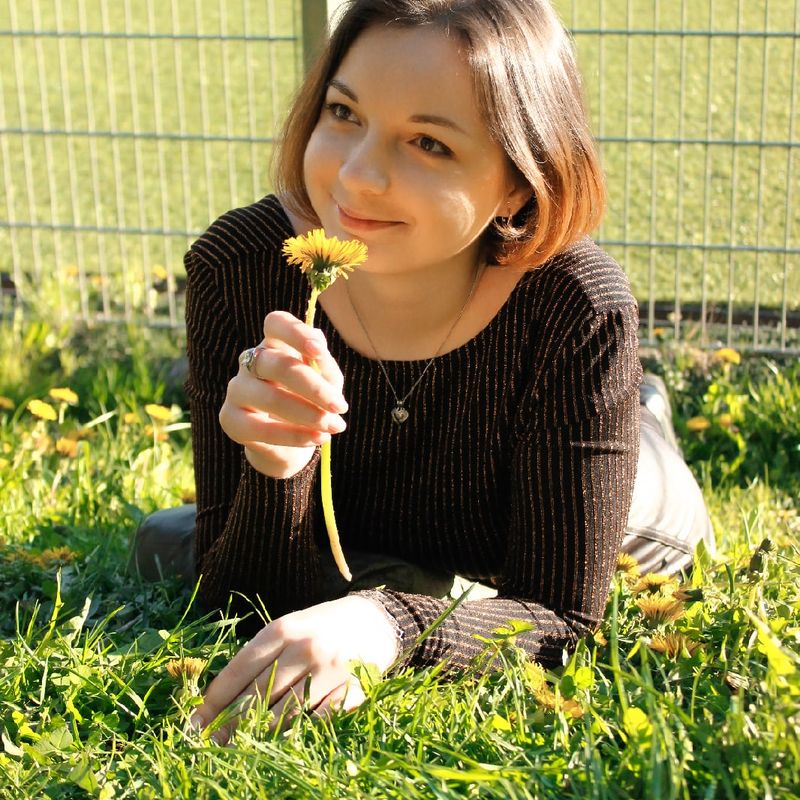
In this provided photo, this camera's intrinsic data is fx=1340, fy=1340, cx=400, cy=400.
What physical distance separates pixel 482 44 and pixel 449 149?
0.15 metres

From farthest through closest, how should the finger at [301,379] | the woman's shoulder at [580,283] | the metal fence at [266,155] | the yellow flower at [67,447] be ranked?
the metal fence at [266,155] < the yellow flower at [67,447] < the woman's shoulder at [580,283] < the finger at [301,379]

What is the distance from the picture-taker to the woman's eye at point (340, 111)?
197 centimetres

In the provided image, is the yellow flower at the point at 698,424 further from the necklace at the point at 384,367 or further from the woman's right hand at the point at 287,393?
the woman's right hand at the point at 287,393

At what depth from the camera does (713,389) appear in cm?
361

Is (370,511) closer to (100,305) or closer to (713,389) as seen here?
(713,389)

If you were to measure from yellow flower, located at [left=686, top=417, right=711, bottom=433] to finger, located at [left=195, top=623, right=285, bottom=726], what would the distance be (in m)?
1.94

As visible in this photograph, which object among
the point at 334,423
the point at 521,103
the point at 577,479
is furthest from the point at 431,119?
the point at 577,479

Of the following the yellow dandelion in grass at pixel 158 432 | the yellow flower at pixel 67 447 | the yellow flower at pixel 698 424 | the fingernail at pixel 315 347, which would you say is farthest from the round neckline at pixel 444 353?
the yellow flower at pixel 698 424

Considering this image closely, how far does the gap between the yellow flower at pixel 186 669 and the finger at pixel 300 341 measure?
0.45m

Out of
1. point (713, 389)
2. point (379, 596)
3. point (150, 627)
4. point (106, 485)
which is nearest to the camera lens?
point (379, 596)

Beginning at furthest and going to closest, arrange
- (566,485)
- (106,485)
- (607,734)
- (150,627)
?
1. (106,485)
2. (150,627)
3. (566,485)
4. (607,734)

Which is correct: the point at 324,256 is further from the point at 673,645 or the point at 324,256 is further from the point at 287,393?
the point at 673,645

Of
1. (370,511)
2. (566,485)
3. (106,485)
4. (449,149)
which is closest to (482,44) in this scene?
(449,149)

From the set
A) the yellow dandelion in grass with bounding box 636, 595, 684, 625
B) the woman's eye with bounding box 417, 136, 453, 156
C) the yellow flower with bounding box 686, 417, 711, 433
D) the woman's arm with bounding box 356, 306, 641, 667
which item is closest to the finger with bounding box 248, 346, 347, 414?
the woman's eye with bounding box 417, 136, 453, 156
